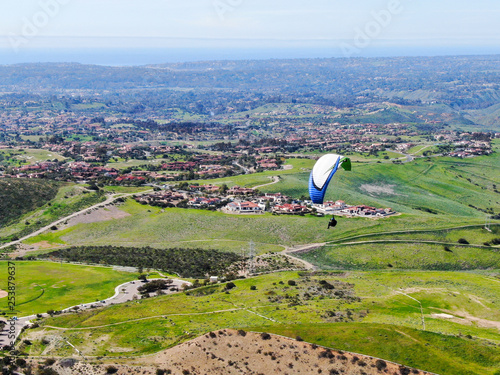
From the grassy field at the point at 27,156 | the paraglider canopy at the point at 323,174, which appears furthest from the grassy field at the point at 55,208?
the paraglider canopy at the point at 323,174

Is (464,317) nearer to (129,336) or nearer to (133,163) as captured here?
(129,336)

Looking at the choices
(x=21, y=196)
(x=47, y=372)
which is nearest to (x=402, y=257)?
(x=47, y=372)

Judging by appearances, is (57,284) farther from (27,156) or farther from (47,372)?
(27,156)

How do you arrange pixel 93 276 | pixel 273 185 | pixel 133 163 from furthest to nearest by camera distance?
pixel 133 163, pixel 273 185, pixel 93 276

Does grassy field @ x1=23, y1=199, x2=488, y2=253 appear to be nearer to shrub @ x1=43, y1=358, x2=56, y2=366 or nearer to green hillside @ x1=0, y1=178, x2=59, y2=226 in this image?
green hillside @ x1=0, y1=178, x2=59, y2=226

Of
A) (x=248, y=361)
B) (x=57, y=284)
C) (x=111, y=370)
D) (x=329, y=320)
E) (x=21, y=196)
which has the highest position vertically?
(x=111, y=370)

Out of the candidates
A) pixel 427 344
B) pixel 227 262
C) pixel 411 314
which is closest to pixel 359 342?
pixel 427 344
